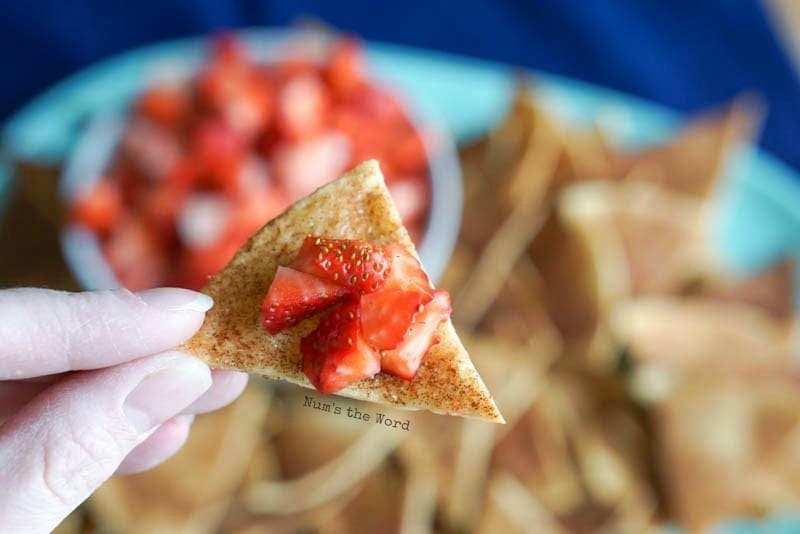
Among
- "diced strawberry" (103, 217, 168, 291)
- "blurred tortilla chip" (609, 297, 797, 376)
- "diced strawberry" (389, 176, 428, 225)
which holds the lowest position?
"blurred tortilla chip" (609, 297, 797, 376)

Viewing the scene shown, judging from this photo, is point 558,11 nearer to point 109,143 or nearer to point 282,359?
point 109,143

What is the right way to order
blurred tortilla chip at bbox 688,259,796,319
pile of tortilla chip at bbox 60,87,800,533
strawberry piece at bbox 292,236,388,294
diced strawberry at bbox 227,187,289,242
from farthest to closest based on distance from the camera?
1. blurred tortilla chip at bbox 688,259,796,319
2. pile of tortilla chip at bbox 60,87,800,533
3. diced strawberry at bbox 227,187,289,242
4. strawberry piece at bbox 292,236,388,294

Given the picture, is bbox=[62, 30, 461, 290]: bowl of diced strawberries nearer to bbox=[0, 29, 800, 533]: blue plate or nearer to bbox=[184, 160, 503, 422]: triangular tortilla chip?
bbox=[0, 29, 800, 533]: blue plate

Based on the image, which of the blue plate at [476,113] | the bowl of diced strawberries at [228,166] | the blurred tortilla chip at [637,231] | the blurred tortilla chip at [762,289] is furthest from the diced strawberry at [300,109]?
the blurred tortilla chip at [762,289]

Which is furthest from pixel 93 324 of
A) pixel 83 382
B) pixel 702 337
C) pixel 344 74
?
pixel 702 337

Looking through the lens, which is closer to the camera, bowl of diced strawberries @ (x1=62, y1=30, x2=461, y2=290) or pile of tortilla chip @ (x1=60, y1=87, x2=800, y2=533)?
bowl of diced strawberries @ (x1=62, y1=30, x2=461, y2=290)

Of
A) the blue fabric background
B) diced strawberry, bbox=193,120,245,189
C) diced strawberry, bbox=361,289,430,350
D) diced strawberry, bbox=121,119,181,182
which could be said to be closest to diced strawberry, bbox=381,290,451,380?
diced strawberry, bbox=361,289,430,350

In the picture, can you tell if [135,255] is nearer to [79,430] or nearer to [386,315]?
[79,430]
